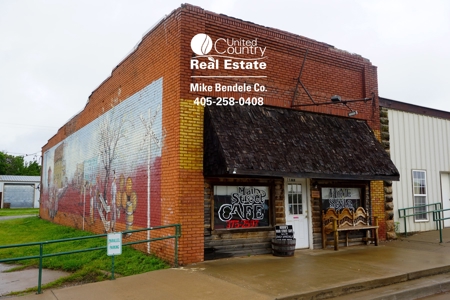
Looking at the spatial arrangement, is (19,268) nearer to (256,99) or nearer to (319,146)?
(256,99)

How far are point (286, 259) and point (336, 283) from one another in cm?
246

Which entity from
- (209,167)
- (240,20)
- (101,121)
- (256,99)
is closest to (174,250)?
(209,167)

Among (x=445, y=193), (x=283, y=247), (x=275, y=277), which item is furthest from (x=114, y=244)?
(x=445, y=193)

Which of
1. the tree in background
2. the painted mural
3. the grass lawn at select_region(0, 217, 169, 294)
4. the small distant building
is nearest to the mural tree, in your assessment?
the painted mural

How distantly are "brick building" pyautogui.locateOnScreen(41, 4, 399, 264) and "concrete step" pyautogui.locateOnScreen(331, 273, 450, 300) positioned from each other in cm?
313

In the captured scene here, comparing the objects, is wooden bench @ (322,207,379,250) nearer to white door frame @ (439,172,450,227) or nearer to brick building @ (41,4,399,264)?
brick building @ (41,4,399,264)

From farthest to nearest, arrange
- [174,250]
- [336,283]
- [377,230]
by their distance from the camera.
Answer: [377,230]
[174,250]
[336,283]

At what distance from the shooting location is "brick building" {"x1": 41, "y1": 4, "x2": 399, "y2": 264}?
9.20 metres

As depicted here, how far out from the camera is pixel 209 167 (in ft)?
29.6

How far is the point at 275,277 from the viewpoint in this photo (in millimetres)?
7465

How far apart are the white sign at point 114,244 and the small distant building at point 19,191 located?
47.1 m

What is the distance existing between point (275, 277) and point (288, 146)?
11.6 ft

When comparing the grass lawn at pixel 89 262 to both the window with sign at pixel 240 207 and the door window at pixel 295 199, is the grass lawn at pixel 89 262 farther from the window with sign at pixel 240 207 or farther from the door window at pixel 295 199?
the door window at pixel 295 199

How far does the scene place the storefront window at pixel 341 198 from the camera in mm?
11555
